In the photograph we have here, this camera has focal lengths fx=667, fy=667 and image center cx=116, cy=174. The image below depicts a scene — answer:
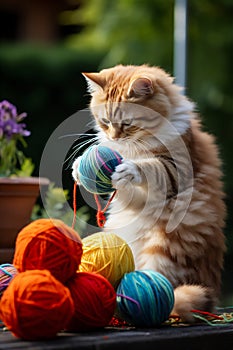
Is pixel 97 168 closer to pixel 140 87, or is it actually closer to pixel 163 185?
pixel 163 185

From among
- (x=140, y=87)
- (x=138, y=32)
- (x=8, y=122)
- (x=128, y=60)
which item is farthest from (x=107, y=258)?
(x=138, y=32)

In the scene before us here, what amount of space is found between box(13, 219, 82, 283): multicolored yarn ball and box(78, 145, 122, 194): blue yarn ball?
7.9 inches

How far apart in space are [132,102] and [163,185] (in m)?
0.27

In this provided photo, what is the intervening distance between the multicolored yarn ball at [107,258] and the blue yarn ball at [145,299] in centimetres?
5

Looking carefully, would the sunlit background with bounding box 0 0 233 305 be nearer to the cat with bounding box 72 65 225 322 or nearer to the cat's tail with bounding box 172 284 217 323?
the cat with bounding box 72 65 225 322

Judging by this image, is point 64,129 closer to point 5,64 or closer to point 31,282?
point 31,282

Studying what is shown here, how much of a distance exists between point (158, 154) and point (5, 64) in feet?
11.3

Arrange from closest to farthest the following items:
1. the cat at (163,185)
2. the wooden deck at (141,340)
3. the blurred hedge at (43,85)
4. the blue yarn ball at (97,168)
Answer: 1. the wooden deck at (141,340)
2. the blue yarn ball at (97,168)
3. the cat at (163,185)
4. the blurred hedge at (43,85)

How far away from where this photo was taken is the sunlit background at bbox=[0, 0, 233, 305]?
5.09m

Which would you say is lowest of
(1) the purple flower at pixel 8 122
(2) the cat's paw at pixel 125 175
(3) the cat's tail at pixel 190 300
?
(3) the cat's tail at pixel 190 300

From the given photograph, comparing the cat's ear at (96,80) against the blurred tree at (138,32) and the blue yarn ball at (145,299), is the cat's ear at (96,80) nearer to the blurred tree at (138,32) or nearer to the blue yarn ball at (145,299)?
the blue yarn ball at (145,299)

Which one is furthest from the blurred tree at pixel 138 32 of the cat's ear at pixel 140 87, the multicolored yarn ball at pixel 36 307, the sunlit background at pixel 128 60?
the multicolored yarn ball at pixel 36 307

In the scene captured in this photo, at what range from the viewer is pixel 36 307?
1401 millimetres

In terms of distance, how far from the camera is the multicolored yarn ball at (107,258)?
5.60 ft
